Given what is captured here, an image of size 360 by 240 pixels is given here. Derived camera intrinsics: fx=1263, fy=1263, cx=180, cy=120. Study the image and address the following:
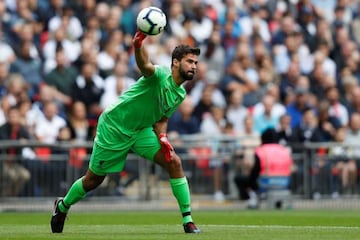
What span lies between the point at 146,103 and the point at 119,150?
2.26 feet

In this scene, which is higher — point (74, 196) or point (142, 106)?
point (142, 106)

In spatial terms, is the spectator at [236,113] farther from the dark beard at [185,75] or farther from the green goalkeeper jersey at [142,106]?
the dark beard at [185,75]

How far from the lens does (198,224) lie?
1780 cm

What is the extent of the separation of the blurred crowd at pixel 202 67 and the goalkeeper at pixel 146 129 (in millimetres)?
8793

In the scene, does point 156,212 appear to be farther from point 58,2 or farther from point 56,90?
point 58,2

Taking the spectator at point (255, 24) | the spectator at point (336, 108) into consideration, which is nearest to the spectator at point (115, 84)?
the spectator at point (255, 24)

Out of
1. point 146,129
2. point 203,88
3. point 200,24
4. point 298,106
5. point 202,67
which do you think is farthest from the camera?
point 200,24

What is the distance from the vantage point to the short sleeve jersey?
15000 millimetres

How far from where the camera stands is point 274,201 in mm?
24812

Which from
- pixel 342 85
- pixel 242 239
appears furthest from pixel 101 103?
pixel 242 239

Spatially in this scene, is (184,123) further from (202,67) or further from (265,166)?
(265,166)

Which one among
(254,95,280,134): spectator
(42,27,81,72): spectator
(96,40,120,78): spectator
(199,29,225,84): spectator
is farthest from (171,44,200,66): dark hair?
(199,29,225,84): spectator

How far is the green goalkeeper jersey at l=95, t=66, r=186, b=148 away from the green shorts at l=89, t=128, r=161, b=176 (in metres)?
0.06

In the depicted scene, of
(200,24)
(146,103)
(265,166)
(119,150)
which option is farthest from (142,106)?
(200,24)
